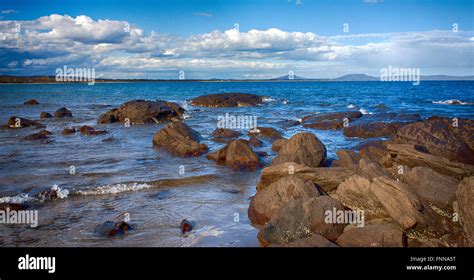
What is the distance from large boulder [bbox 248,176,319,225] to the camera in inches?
403

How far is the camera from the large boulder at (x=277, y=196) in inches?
403

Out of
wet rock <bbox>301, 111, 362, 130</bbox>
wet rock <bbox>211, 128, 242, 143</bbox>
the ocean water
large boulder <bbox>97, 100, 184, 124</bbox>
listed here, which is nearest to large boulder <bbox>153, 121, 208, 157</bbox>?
the ocean water

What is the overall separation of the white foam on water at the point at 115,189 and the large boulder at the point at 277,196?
5278mm

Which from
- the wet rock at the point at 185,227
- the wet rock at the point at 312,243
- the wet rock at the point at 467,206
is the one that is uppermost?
the wet rock at the point at 467,206

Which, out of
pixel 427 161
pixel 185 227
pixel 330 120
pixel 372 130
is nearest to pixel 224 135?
pixel 372 130

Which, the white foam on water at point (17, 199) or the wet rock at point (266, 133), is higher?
the wet rock at point (266, 133)

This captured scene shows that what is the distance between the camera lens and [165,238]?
9414 mm

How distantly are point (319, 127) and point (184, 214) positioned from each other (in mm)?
21394

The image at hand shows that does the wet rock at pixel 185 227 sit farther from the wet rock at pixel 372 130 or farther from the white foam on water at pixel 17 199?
the wet rock at pixel 372 130

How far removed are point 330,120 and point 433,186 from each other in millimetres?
23025

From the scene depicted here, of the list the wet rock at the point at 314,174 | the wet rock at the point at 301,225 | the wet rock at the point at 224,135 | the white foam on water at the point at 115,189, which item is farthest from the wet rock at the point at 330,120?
the wet rock at the point at 301,225

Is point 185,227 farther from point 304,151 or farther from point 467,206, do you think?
point 304,151

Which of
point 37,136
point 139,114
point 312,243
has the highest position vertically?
point 139,114

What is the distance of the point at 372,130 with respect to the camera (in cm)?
2597
